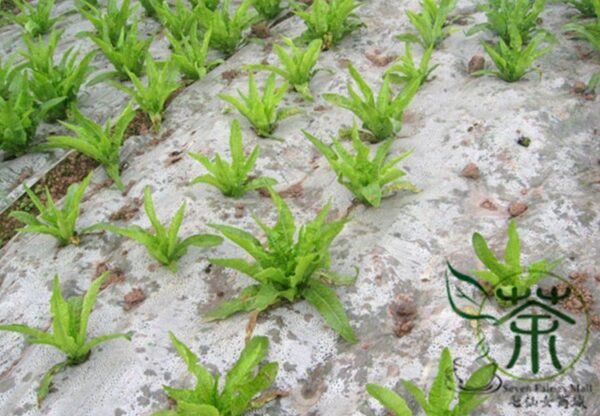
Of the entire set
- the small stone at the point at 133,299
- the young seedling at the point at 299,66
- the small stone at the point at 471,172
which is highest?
the young seedling at the point at 299,66

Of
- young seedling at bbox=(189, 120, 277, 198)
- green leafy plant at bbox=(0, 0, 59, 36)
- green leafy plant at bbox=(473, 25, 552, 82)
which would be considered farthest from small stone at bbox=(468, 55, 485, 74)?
green leafy plant at bbox=(0, 0, 59, 36)

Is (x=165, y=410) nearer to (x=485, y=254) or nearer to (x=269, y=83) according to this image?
(x=485, y=254)

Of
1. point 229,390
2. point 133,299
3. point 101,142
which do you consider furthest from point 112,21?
point 229,390

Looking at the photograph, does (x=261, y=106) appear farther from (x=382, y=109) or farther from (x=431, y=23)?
(x=431, y=23)

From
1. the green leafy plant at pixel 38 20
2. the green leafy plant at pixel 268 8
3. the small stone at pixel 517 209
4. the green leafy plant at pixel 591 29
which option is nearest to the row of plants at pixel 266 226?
the small stone at pixel 517 209

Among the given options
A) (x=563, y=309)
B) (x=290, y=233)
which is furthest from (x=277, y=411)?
(x=563, y=309)

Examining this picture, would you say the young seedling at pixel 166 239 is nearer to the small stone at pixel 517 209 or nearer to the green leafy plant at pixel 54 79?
the small stone at pixel 517 209
